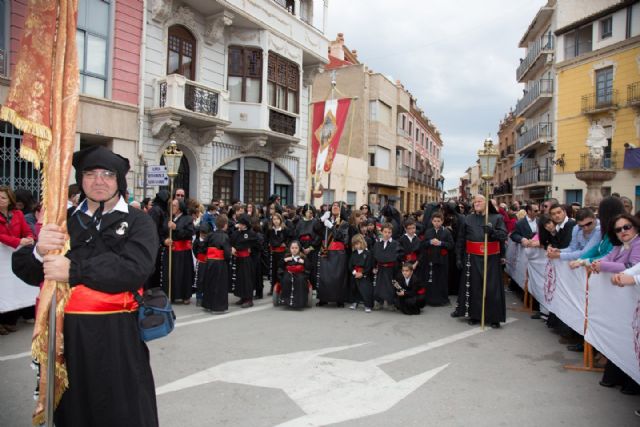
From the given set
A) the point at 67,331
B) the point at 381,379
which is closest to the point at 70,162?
the point at 67,331

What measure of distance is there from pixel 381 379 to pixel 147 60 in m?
12.6

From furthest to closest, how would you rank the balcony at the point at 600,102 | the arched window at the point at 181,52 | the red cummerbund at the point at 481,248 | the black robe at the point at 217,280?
the balcony at the point at 600,102
the arched window at the point at 181,52
the black robe at the point at 217,280
the red cummerbund at the point at 481,248

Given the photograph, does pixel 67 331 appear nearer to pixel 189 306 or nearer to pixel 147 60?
pixel 189 306

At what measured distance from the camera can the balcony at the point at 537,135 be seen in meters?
31.8

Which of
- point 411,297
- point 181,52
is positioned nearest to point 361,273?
point 411,297

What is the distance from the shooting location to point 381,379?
4.86 meters

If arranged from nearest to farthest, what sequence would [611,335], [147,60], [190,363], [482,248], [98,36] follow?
[611,335] < [190,363] < [482,248] < [98,36] < [147,60]

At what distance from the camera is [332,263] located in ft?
29.3

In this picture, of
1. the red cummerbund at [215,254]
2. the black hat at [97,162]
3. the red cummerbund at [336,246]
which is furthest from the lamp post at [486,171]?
the black hat at [97,162]

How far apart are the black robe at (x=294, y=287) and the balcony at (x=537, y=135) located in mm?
28564

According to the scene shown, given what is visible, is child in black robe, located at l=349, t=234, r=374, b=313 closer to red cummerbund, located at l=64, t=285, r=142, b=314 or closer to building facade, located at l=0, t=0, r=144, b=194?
red cummerbund, located at l=64, t=285, r=142, b=314

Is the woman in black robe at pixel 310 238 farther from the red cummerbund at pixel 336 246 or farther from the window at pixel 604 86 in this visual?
the window at pixel 604 86

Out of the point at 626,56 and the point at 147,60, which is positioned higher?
the point at 626,56

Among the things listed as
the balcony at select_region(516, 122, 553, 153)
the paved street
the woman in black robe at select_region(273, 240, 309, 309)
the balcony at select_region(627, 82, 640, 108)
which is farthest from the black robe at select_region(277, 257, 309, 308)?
the balcony at select_region(516, 122, 553, 153)
